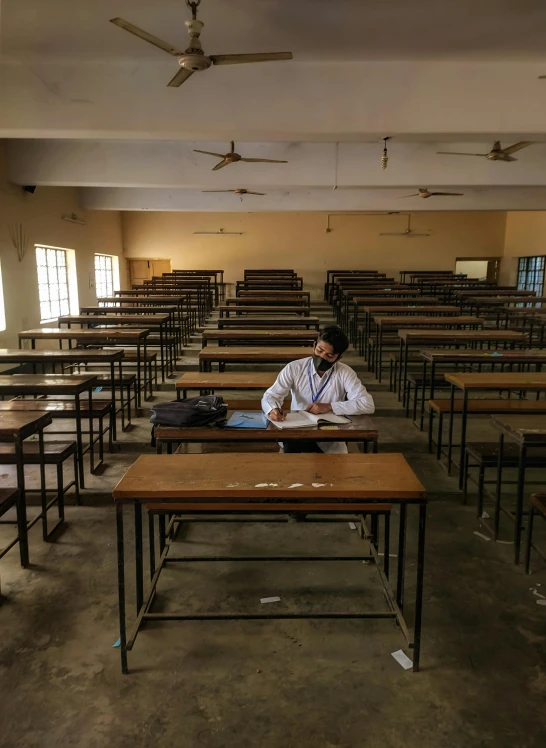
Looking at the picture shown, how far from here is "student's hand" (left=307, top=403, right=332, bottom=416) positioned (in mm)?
2848

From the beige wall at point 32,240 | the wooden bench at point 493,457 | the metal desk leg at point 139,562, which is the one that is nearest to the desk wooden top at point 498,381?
the wooden bench at point 493,457

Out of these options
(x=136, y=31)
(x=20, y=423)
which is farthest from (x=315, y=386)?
(x=136, y=31)

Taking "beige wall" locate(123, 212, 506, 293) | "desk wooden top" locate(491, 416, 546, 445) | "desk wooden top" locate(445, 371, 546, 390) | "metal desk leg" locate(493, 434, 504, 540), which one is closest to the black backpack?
"desk wooden top" locate(491, 416, 546, 445)

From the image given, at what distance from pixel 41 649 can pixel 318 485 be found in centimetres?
135

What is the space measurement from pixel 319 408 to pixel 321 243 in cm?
1313

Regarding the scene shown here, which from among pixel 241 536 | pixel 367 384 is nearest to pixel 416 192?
pixel 367 384

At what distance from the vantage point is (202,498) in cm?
185

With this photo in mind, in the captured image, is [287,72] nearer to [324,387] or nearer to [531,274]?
[324,387]

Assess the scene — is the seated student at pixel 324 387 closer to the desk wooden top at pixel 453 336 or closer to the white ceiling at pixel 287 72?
the desk wooden top at pixel 453 336

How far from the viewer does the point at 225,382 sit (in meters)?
3.67

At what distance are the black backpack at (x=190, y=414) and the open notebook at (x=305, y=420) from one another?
299 mm

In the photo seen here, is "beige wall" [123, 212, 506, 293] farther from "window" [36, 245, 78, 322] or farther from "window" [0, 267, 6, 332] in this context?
"window" [0, 267, 6, 332]

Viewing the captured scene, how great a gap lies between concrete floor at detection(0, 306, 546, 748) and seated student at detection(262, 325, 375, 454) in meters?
0.79

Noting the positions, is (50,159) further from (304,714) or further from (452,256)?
(452,256)
